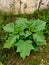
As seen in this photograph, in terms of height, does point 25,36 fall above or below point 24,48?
above

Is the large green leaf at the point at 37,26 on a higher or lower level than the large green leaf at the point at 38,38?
higher

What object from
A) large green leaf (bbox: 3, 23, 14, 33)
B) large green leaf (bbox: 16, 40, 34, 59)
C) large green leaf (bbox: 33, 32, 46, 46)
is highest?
large green leaf (bbox: 3, 23, 14, 33)

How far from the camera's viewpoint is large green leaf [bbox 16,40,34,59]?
340cm

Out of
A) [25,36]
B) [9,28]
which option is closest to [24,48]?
[25,36]

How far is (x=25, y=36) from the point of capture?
3.51 m

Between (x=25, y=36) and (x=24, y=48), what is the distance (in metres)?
0.20

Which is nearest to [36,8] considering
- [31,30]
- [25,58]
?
[31,30]

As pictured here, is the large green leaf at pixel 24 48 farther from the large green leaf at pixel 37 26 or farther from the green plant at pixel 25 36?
the large green leaf at pixel 37 26

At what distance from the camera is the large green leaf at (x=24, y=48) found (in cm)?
340

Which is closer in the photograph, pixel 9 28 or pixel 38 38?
pixel 38 38

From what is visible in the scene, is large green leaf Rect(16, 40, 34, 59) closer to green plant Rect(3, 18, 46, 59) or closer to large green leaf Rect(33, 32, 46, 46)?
green plant Rect(3, 18, 46, 59)

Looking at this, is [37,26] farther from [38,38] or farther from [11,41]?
[11,41]

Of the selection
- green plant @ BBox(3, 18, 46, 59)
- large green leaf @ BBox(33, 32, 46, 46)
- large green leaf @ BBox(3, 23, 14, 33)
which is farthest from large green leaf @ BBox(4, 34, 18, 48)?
large green leaf @ BBox(33, 32, 46, 46)

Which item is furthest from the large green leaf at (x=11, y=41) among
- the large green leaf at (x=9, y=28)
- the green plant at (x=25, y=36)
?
the large green leaf at (x=9, y=28)
